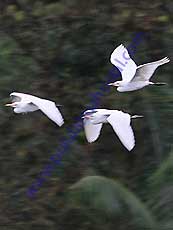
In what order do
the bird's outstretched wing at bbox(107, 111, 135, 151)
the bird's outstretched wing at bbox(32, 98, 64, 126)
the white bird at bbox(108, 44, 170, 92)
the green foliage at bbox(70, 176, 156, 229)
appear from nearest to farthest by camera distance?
the bird's outstretched wing at bbox(107, 111, 135, 151) → the bird's outstretched wing at bbox(32, 98, 64, 126) → the white bird at bbox(108, 44, 170, 92) → the green foliage at bbox(70, 176, 156, 229)

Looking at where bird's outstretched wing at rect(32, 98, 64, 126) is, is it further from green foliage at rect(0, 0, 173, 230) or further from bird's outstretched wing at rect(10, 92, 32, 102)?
green foliage at rect(0, 0, 173, 230)

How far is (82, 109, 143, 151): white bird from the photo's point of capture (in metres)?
3.17

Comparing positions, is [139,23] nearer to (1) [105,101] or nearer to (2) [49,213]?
(1) [105,101]

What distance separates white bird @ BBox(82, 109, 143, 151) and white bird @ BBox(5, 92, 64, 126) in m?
0.15

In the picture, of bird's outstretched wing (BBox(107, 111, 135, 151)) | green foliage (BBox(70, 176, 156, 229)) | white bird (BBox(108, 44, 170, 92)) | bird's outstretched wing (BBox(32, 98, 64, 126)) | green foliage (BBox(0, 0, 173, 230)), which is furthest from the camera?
green foliage (BBox(0, 0, 173, 230))

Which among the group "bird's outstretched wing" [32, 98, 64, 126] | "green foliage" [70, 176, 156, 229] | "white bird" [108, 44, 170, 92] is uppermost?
"white bird" [108, 44, 170, 92]

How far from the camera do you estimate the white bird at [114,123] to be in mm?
3166

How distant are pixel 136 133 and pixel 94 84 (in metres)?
0.45

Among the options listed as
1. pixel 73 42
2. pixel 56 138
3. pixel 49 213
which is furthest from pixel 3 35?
pixel 49 213

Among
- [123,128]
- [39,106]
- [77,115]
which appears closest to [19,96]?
[39,106]

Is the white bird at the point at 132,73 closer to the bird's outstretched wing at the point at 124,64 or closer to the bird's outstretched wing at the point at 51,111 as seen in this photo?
the bird's outstretched wing at the point at 124,64

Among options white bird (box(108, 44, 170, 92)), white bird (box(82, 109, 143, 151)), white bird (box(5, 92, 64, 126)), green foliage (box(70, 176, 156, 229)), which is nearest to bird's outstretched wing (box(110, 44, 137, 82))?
white bird (box(108, 44, 170, 92))

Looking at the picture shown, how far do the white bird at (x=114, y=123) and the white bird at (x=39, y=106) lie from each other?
0.48ft

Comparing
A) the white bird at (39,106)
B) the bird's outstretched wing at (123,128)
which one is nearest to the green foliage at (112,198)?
the white bird at (39,106)
